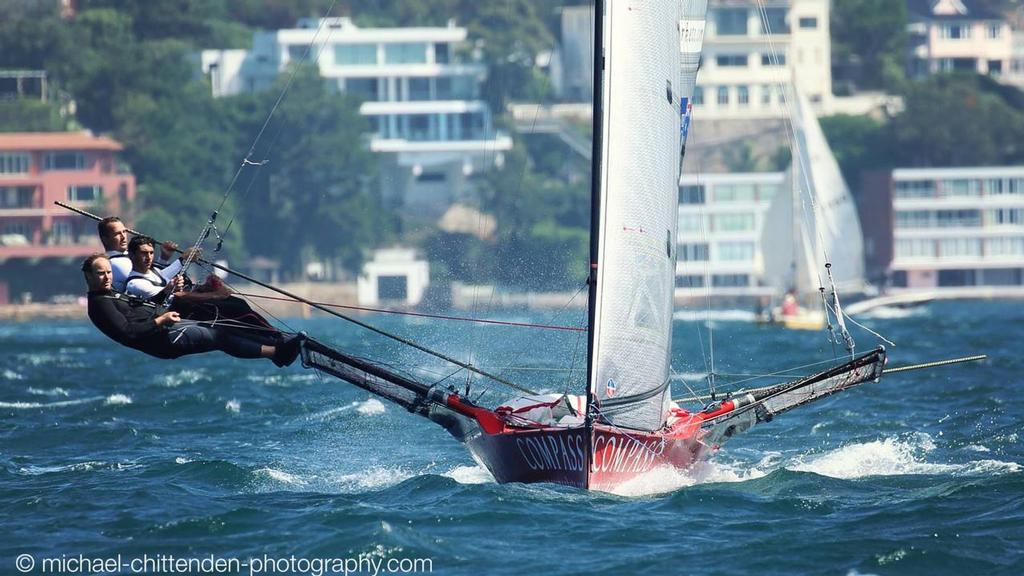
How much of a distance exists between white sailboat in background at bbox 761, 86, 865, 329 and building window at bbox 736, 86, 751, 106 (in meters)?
38.6

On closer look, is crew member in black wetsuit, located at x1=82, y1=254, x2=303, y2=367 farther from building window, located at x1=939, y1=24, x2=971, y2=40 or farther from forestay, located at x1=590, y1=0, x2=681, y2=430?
building window, located at x1=939, y1=24, x2=971, y2=40

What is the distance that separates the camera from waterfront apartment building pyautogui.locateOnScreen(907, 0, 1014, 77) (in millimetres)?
120250

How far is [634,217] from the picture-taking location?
16.5 metres

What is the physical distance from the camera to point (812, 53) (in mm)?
114938

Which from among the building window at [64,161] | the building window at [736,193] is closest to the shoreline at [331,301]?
the building window at [736,193]

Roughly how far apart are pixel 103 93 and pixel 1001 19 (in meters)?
62.4

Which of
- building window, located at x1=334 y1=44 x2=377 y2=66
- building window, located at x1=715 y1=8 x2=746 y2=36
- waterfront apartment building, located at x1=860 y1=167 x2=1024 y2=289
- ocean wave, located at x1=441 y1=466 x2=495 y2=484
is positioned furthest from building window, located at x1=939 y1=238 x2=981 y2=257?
ocean wave, located at x1=441 y1=466 x2=495 y2=484

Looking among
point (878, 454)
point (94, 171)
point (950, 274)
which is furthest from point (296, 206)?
point (878, 454)

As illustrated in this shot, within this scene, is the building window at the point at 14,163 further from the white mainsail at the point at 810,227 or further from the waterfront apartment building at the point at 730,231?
the white mainsail at the point at 810,227

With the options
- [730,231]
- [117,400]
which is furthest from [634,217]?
[730,231]

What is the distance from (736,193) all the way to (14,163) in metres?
38.6

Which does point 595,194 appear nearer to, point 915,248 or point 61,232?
point 61,232

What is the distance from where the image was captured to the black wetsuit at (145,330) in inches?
599

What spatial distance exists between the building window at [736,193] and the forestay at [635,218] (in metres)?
79.9
